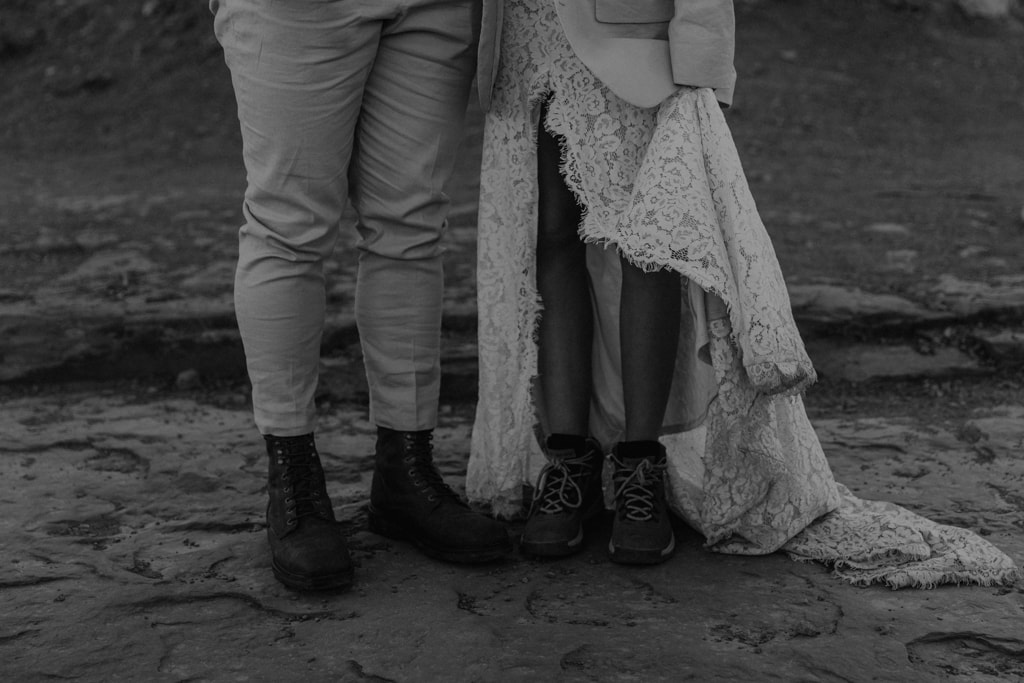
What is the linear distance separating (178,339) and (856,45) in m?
6.28

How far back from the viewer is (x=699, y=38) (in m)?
2.23

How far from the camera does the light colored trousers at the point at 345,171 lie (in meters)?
2.19

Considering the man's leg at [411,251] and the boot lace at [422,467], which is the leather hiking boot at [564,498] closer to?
the man's leg at [411,251]

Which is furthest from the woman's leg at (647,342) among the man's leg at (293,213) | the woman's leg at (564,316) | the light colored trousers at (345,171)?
the man's leg at (293,213)

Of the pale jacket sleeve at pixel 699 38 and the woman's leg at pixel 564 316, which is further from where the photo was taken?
the woman's leg at pixel 564 316

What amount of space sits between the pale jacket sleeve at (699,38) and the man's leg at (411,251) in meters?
0.40

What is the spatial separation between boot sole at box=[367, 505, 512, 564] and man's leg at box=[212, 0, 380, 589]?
0.18 metres

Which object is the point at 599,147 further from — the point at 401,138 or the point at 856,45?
the point at 856,45

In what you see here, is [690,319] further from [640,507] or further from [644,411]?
[640,507]

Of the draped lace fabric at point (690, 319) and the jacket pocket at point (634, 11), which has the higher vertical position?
the jacket pocket at point (634, 11)

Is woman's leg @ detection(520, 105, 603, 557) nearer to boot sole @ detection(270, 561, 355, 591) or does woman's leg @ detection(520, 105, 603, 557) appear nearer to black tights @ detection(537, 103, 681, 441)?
black tights @ detection(537, 103, 681, 441)

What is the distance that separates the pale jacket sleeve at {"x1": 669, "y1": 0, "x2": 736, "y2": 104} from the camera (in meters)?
2.22

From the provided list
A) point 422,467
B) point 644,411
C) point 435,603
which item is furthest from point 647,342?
point 435,603

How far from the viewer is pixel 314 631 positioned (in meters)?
2.08
